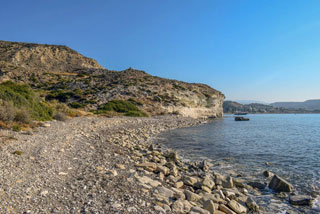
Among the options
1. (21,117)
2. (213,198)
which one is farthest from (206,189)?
(21,117)

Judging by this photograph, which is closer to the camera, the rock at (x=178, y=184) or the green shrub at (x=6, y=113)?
the rock at (x=178, y=184)

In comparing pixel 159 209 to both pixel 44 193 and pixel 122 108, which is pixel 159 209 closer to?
pixel 44 193

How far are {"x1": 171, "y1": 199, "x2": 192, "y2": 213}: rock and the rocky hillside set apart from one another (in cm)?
3378

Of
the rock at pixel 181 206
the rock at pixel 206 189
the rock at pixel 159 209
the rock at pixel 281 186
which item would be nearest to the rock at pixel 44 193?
the rock at pixel 159 209

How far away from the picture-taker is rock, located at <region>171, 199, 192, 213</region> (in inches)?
193

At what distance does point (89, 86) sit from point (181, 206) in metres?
48.4

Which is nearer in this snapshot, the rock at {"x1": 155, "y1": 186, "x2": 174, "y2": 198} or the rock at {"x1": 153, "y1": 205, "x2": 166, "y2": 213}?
the rock at {"x1": 153, "y1": 205, "x2": 166, "y2": 213}

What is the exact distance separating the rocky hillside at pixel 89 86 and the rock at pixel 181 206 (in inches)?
1330

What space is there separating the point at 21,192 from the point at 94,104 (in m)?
35.7

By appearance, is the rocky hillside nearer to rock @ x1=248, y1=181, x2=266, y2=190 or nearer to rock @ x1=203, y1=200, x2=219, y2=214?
rock @ x1=248, y1=181, x2=266, y2=190

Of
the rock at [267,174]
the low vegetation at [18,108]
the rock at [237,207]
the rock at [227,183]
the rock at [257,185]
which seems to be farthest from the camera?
the low vegetation at [18,108]

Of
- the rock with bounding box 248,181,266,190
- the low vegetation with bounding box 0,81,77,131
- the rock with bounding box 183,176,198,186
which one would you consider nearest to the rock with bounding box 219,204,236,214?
the rock with bounding box 183,176,198,186

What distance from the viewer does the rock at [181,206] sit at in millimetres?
4913

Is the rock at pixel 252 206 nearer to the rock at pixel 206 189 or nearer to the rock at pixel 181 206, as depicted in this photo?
the rock at pixel 206 189
